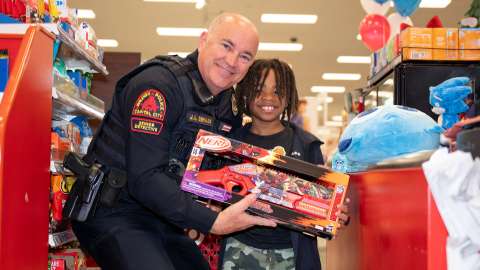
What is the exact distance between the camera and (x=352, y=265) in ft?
7.41

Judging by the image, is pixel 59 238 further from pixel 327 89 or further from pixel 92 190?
pixel 327 89

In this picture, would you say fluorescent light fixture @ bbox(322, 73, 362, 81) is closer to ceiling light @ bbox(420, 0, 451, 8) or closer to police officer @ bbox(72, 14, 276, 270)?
ceiling light @ bbox(420, 0, 451, 8)

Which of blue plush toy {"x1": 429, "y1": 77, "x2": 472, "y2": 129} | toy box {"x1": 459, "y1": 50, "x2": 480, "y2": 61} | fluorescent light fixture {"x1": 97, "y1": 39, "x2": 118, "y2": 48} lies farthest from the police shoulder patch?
fluorescent light fixture {"x1": 97, "y1": 39, "x2": 118, "y2": 48}

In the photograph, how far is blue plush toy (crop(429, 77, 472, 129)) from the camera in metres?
2.19

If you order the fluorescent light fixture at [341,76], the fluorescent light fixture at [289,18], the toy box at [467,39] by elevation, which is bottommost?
the toy box at [467,39]

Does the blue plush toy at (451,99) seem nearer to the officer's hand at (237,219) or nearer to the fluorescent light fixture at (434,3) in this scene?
the officer's hand at (237,219)

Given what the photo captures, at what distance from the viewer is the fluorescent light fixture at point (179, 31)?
11.5 m

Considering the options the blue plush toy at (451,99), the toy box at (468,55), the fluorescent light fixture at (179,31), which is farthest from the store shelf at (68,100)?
the fluorescent light fixture at (179,31)

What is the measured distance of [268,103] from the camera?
270 cm

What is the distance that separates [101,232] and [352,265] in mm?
1010

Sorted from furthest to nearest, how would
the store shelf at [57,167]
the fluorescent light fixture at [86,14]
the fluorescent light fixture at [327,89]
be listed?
the fluorescent light fixture at [327,89]
the fluorescent light fixture at [86,14]
the store shelf at [57,167]

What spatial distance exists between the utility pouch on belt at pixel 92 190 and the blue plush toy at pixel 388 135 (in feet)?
2.92

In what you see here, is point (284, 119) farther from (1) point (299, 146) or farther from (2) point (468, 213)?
(2) point (468, 213)

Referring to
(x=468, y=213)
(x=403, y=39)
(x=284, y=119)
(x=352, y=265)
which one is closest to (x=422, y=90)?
(x=403, y=39)
